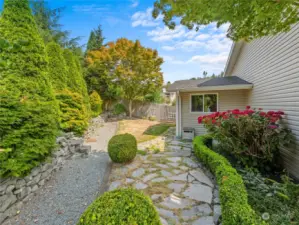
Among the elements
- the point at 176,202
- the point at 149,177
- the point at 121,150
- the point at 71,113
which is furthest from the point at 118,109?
the point at 176,202

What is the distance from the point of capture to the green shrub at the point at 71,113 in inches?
242

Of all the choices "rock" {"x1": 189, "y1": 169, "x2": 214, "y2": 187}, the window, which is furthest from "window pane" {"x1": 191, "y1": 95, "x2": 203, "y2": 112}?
"rock" {"x1": 189, "y1": 169, "x2": 214, "y2": 187}

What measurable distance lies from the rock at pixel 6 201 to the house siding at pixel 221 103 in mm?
7541

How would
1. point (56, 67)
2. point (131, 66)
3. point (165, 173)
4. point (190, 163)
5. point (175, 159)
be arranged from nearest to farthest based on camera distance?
point (165, 173) < point (190, 163) < point (175, 159) < point (56, 67) < point (131, 66)

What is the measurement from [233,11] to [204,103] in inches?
257

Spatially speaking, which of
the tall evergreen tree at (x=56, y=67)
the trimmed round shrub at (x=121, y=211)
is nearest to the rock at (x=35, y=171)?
the trimmed round shrub at (x=121, y=211)

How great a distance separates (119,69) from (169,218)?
12580mm

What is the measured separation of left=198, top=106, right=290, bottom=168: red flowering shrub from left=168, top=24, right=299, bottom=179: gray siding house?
34cm

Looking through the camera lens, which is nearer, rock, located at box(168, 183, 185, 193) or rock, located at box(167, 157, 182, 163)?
rock, located at box(168, 183, 185, 193)

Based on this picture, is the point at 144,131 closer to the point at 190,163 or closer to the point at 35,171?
the point at 190,163

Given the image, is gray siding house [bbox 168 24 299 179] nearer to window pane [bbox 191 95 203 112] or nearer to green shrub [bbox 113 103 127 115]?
window pane [bbox 191 95 203 112]

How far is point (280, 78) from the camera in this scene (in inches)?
180

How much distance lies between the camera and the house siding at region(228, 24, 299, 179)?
12.9 ft

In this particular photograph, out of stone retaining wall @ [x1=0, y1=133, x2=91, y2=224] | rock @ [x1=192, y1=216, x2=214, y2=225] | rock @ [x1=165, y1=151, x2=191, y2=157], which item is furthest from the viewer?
rock @ [x1=165, y1=151, x2=191, y2=157]
